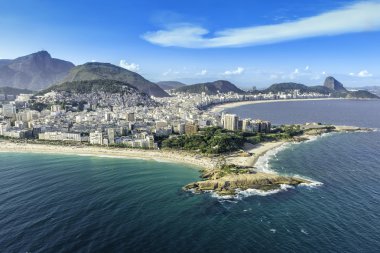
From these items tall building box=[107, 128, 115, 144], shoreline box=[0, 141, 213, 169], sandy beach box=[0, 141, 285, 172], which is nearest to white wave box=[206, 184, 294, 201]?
sandy beach box=[0, 141, 285, 172]

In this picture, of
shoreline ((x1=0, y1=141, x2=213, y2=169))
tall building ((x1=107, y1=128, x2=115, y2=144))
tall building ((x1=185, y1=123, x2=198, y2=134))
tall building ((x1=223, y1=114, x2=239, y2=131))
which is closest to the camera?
shoreline ((x1=0, y1=141, x2=213, y2=169))

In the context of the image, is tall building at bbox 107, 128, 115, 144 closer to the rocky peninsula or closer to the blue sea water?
the blue sea water

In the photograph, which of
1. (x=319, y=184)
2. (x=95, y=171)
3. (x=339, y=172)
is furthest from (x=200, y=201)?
(x=339, y=172)

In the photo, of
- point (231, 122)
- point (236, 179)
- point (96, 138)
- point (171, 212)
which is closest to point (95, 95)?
point (96, 138)

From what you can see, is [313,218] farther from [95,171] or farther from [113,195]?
[95,171]

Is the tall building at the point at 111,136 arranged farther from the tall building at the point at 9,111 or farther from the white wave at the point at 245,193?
the tall building at the point at 9,111
